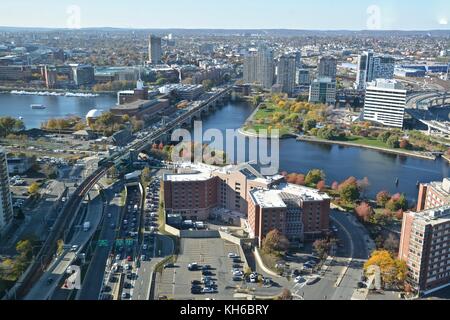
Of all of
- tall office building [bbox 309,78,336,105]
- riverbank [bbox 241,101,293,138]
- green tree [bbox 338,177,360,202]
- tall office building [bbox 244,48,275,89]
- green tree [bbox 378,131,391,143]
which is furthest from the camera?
tall office building [bbox 244,48,275,89]

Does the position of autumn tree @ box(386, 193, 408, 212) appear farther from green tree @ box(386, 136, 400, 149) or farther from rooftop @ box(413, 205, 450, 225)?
green tree @ box(386, 136, 400, 149)

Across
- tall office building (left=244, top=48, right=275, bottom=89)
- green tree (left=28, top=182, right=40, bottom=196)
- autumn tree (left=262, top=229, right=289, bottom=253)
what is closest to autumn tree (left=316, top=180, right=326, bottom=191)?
autumn tree (left=262, top=229, right=289, bottom=253)

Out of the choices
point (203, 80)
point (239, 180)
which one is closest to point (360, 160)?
point (239, 180)

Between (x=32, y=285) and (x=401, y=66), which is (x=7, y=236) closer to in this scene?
(x=32, y=285)

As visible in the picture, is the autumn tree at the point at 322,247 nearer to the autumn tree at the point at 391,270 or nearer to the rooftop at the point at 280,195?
the rooftop at the point at 280,195
